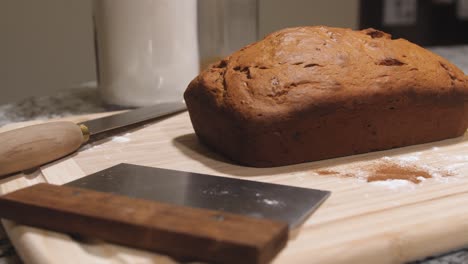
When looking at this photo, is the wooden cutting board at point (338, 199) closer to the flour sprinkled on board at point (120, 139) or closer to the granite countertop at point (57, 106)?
the flour sprinkled on board at point (120, 139)

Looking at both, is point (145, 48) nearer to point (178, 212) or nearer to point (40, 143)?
point (40, 143)

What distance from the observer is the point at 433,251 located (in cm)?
58

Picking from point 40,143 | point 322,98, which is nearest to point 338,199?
point 322,98

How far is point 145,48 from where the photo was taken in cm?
121

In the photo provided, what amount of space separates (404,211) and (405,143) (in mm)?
290

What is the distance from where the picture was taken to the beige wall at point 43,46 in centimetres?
214

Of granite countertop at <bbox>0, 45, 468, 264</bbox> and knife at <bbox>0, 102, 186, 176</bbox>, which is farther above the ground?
knife at <bbox>0, 102, 186, 176</bbox>

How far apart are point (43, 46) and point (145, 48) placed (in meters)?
1.16

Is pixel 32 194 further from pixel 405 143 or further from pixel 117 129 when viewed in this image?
pixel 405 143

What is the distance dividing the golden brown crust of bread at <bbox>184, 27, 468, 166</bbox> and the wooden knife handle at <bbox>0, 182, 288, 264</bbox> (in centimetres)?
27

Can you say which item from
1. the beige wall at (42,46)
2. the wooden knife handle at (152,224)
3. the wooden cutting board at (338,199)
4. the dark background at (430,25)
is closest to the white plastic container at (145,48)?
the wooden cutting board at (338,199)

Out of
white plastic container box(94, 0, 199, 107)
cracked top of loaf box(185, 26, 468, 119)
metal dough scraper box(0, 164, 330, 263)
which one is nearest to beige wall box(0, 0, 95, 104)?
white plastic container box(94, 0, 199, 107)

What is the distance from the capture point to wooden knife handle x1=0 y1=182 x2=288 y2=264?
491mm

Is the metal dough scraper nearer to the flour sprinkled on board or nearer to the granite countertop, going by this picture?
the flour sprinkled on board
